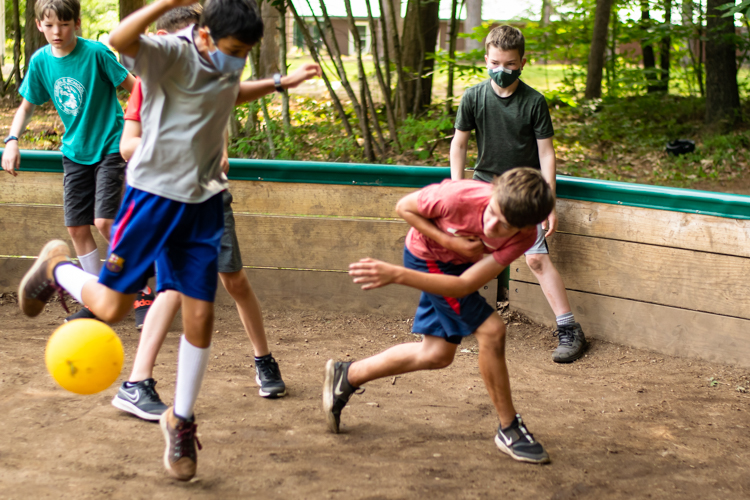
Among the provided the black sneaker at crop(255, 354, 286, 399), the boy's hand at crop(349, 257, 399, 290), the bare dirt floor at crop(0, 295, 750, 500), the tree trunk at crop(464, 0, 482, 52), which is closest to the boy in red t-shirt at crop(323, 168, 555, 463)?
the boy's hand at crop(349, 257, 399, 290)

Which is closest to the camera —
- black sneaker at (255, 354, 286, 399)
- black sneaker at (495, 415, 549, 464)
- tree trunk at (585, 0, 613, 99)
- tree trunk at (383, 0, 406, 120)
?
black sneaker at (495, 415, 549, 464)

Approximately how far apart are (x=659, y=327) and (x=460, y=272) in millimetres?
1875

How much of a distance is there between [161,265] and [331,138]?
4.69 m

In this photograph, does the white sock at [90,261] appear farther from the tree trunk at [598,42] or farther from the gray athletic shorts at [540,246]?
the tree trunk at [598,42]

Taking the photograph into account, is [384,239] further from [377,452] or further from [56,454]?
[56,454]

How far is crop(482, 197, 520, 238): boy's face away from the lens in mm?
2498

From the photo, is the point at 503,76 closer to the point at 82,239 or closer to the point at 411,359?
the point at 411,359

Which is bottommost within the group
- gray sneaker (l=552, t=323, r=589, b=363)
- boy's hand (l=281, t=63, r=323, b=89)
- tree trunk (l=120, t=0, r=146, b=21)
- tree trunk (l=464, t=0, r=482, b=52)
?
gray sneaker (l=552, t=323, r=589, b=363)

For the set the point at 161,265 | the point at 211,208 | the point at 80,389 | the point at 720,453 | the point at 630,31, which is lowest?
the point at 720,453

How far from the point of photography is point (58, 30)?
12.7 ft

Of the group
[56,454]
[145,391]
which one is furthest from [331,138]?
[56,454]

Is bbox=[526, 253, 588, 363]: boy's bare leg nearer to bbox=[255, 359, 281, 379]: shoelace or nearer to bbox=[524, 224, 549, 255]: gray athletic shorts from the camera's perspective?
bbox=[524, 224, 549, 255]: gray athletic shorts

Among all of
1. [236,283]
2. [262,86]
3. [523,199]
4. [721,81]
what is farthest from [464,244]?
[721,81]

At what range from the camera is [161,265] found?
8.96 feet
